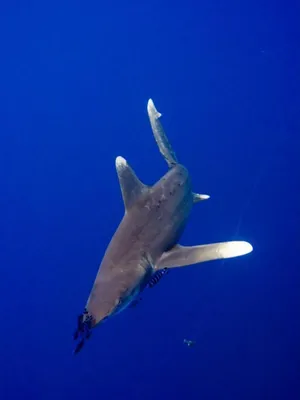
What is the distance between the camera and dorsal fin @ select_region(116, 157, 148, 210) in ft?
12.7

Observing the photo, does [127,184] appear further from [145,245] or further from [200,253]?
[200,253]

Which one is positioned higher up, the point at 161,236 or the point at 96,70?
the point at 96,70

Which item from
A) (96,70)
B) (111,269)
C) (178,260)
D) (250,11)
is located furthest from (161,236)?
(250,11)

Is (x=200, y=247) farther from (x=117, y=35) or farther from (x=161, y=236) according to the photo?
(x=117, y=35)

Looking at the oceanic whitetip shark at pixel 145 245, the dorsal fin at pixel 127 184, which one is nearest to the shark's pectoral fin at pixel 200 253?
the oceanic whitetip shark at pixel 145 245

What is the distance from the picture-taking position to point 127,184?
3883 mm

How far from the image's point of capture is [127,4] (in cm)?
941

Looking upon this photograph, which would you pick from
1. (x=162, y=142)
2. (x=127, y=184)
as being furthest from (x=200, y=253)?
(x=162, y=142)

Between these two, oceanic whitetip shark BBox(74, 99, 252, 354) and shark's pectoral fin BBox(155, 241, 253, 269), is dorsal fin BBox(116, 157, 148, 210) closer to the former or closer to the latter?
oceanic whitetip shark BBox(74, 99, 252, 354)

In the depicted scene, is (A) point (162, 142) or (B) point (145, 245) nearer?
(B) point (145, 245)

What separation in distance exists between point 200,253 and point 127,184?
0.80 metres

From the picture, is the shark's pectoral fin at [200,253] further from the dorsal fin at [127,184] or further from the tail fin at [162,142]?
the tail fin at [162,142]

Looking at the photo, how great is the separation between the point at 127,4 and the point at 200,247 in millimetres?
6864

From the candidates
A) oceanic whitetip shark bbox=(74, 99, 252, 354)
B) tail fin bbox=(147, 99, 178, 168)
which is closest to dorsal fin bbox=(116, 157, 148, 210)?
oceanic whitetip shark bbox=(74, 99, 252, 354)
